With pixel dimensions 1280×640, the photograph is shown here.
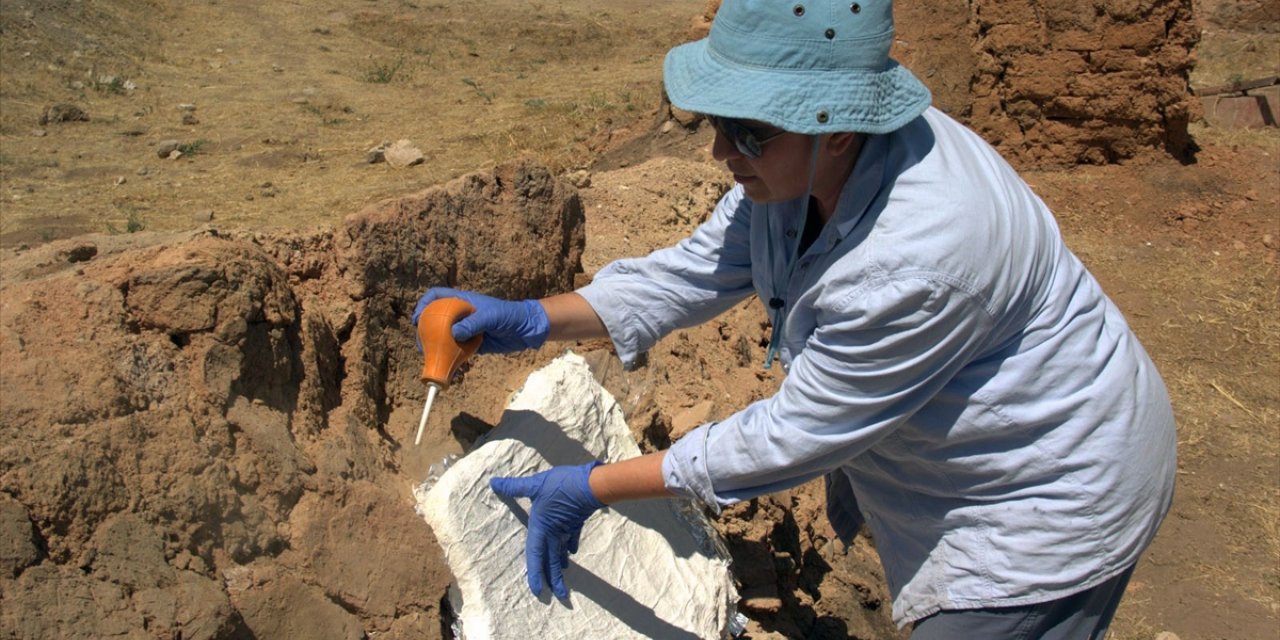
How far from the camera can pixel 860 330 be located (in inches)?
64.6

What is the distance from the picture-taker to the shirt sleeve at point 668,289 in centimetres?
221

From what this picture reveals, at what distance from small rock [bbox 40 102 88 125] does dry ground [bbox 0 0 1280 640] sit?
0.06 m

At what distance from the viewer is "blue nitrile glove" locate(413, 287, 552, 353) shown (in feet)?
7.32

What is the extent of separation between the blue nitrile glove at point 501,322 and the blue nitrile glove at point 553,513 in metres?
0.29

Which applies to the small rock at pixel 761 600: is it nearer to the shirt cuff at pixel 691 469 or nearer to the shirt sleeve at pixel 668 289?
→ the shirt sleeve at pixel 668 289

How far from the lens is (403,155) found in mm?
7770

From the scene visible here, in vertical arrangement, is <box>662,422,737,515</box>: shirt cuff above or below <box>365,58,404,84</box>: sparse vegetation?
above

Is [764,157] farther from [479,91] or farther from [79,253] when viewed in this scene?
[479,91]

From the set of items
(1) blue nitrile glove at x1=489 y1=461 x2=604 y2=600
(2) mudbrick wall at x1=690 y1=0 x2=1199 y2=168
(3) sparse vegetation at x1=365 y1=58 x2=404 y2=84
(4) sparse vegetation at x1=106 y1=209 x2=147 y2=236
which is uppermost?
(1) blue nitrile glove at x1=489 y1=461 x2=604 y2=600

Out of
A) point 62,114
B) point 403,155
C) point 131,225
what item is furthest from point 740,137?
point 62,114

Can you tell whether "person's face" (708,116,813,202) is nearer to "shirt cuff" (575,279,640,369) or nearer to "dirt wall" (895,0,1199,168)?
"shirt cuff" (575,279,640,369)

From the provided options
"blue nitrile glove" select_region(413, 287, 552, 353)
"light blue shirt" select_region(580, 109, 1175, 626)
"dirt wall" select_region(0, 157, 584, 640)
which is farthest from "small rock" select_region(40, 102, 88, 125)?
"light blue shirt" select_region(580, 109, 1175, 626)

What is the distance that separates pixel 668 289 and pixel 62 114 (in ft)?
25.3

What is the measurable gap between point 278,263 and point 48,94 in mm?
7902
